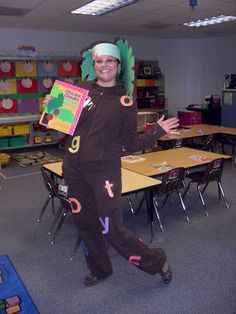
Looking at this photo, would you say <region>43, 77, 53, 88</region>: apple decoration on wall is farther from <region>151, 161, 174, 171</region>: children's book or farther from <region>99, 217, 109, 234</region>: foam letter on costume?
<region>99, 217, 109, 234</region>: foam letter on costume

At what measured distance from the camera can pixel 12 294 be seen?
2506mm

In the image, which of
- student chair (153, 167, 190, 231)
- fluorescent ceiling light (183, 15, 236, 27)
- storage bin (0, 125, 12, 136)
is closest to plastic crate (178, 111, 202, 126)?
fluorescent ceiling light (183, 15, 236, 27)

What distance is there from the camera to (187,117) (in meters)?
8.88

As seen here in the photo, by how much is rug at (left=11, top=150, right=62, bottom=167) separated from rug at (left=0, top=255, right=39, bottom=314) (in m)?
4.00

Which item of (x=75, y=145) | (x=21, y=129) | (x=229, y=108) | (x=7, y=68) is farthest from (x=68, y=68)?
(x=75, y=145)

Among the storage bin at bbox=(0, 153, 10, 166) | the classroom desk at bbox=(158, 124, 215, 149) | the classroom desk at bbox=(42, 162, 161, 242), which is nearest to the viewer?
the classroom desk at bbox=(42, 162, 161, 242)

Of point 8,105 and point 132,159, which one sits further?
point 8,105

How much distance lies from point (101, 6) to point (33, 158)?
3.25 m

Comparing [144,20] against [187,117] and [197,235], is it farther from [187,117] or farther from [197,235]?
[197,235]

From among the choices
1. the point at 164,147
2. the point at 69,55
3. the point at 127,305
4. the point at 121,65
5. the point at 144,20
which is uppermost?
the point at 144,20

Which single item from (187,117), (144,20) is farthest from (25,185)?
(187,117)

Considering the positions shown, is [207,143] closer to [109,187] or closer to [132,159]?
[132,159]

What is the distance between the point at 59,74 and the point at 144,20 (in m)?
2.36

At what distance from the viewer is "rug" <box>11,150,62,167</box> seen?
6.85 metres
